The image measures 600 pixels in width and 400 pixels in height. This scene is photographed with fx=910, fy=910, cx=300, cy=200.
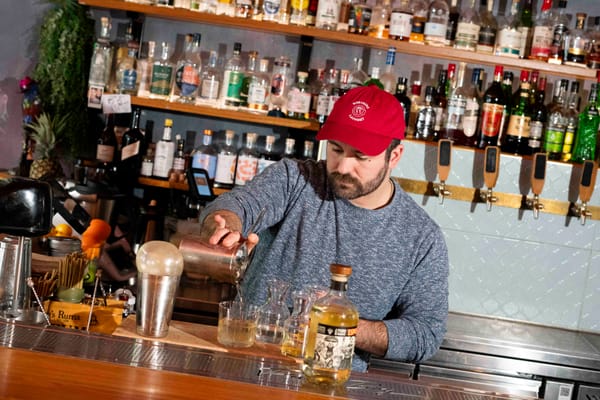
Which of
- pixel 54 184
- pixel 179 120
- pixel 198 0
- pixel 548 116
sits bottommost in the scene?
pixel 54 184

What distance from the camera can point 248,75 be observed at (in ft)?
13.2

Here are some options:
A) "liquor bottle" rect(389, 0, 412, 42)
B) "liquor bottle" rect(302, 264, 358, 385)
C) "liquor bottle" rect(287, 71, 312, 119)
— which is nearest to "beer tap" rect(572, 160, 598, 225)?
"liquor bottle" rect(389, 0, 412, 42)

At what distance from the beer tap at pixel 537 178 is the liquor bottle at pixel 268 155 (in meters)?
1.12

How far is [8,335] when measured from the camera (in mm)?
1739

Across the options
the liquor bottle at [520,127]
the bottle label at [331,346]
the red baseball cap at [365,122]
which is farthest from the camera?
the liquor bottle at [520,127]

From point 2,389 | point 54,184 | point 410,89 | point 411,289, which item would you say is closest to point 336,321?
point 2,389

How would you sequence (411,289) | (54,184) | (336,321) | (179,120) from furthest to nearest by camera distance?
1. (179,120)
2. (54,184)
3. (411,289)
4. (336,321)

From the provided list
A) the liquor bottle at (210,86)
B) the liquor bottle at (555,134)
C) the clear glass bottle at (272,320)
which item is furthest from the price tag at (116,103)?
the clear glass bottle at (272,320)

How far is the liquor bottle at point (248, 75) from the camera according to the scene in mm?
3926

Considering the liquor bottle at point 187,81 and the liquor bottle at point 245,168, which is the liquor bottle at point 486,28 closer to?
the liquor bottle at point 245,168

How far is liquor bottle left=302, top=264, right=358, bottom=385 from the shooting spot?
1680 mm

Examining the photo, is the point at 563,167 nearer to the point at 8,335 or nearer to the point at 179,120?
the point at 179,120

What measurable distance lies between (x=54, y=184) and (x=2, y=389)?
2.27 metres

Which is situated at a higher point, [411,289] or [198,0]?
[198,0]
